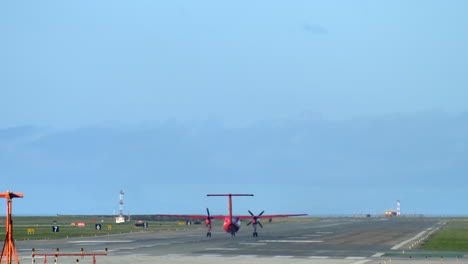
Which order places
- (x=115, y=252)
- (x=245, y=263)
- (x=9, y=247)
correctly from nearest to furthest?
(x=9, y=247) < (x=245, y=263) < (x=115, y=252)

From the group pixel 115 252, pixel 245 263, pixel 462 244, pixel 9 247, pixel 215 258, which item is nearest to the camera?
pixel 9 247

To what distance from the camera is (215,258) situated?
54969 millimetres

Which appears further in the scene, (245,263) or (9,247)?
(245,263)

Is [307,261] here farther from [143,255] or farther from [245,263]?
[143,255]

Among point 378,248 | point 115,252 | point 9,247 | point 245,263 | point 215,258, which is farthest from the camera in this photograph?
point 378,248

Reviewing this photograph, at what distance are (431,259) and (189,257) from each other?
66.3ft

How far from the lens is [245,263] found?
163 ft

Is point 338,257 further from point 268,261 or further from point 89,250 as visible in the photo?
point 89,250

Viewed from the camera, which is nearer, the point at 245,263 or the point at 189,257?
the point at 245,263

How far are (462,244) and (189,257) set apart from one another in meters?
34.3

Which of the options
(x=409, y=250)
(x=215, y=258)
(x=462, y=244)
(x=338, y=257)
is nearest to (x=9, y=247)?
(x=215, y=258)

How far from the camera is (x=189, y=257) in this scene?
5628cm

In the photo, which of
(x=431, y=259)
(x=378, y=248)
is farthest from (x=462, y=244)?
(x=431, y=259)

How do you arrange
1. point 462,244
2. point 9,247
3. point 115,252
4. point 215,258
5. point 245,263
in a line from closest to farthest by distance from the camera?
point 9,247
point 245,263
point 215,258
point 115,252
point 462,244
